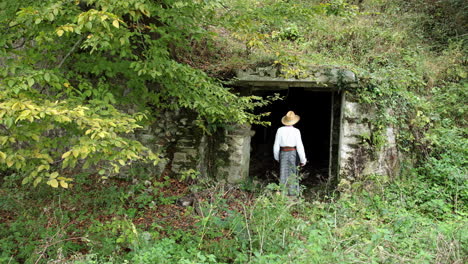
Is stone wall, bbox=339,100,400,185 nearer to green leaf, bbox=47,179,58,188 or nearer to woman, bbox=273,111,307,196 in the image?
woman, bbox=273,111,307,196

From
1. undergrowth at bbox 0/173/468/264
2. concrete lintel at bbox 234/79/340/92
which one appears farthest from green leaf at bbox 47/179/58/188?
concrete lintel at bbox 234/79/340/92

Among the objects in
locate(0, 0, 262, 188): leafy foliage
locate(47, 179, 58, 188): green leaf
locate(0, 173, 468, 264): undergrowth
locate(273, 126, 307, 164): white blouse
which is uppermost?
locate(0, 0, 262, 188): leafy foliage

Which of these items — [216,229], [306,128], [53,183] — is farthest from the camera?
[306,128]

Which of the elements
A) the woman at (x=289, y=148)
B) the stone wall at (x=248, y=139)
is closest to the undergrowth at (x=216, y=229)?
the stone wall at (x=248, y=139)

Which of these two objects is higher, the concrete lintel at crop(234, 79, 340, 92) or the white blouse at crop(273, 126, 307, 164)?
the concrete lintel at crop(234, 79, 340, 92)

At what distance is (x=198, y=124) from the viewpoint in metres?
6.02

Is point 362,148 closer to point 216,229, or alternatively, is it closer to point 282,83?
point 282,83

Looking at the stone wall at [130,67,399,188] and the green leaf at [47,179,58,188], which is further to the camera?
the stone wall at [130,67,399,188]

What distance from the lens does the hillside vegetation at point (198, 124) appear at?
10.3 feet

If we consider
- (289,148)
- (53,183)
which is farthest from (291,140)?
(53,183)

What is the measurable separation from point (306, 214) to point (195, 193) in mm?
1785

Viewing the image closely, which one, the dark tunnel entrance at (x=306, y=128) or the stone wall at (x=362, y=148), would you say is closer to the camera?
the stone wall at (x=362, y=148)

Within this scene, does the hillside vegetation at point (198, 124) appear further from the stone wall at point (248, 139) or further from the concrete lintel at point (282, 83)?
the concrete lintel at point (282, 83)

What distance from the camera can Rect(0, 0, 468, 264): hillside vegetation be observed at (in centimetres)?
315
